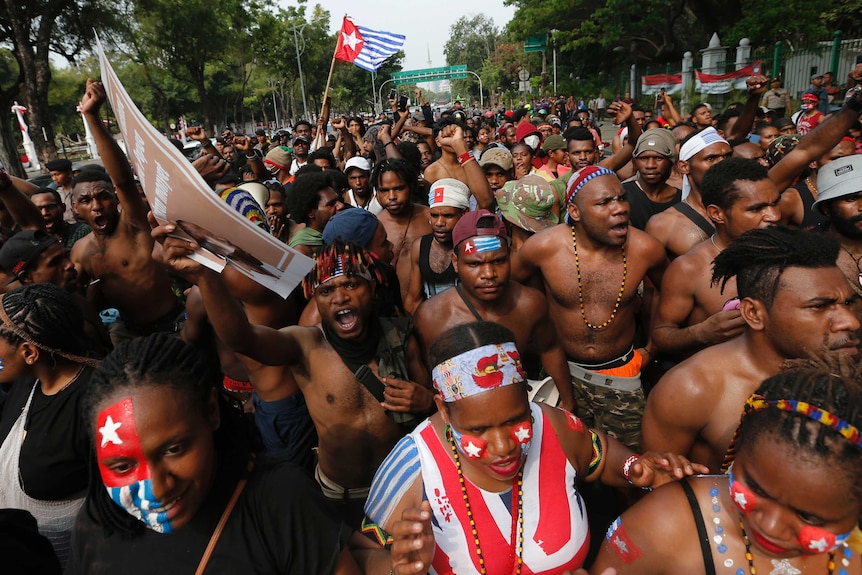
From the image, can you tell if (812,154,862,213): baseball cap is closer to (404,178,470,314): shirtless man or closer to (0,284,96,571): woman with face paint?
(404,178,470,314): shirtless man

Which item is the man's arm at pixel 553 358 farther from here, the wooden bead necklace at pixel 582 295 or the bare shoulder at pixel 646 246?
the bare shoulder at pixel 646 246

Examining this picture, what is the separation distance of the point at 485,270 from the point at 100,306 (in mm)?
3251

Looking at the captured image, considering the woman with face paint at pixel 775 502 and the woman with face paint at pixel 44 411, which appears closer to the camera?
the woman with face paint at pixel 775 502

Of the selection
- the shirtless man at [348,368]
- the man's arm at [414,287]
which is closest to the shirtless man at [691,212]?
the man's arm at [414,287]

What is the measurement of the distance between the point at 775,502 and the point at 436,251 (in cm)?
326

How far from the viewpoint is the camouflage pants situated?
3674mm

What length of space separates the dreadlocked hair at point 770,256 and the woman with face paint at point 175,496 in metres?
1.88

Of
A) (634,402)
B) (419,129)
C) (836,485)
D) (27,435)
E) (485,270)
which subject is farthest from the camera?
(419,129)


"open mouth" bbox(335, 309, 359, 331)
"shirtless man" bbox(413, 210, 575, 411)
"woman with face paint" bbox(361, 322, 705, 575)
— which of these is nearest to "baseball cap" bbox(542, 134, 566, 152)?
"shirtless man" bbox(413, 210, 575, 411)

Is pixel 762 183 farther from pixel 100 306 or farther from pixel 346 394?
pixel 100 306

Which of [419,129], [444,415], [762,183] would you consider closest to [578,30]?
[419,129]

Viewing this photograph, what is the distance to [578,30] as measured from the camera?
32.5 meters

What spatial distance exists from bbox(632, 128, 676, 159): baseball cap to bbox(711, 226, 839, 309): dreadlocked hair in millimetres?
3079

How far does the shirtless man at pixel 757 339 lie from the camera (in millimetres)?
2082
